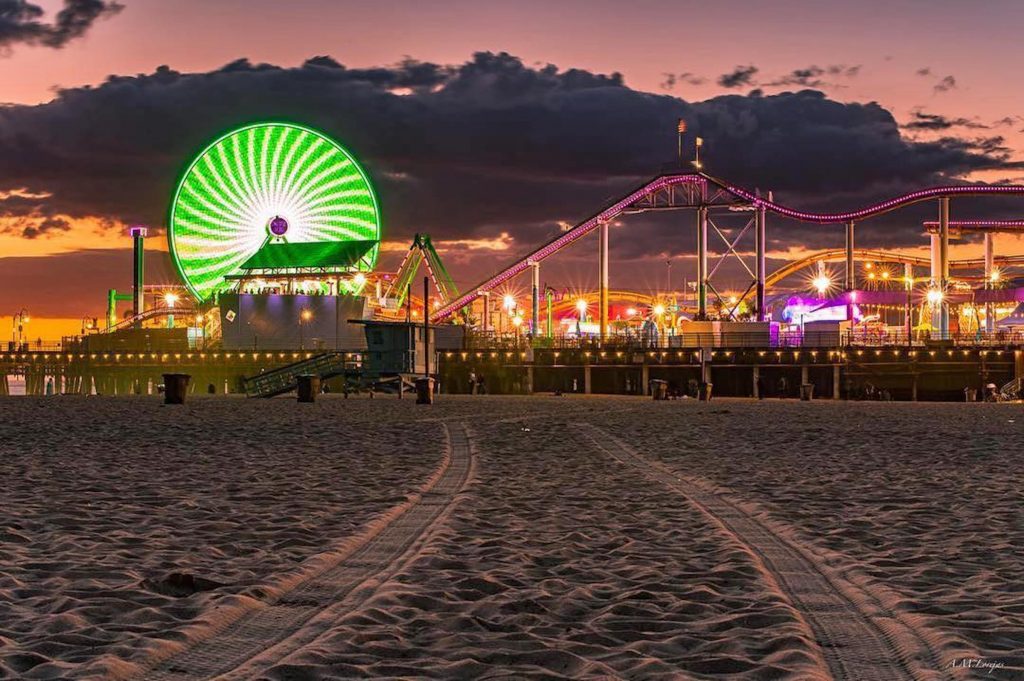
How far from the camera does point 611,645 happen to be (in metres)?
6.39

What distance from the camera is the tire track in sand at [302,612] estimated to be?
233 inches

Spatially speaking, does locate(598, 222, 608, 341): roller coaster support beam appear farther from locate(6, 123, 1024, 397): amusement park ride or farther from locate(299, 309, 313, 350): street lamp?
locate(299, 309, 313, 350): street lamp

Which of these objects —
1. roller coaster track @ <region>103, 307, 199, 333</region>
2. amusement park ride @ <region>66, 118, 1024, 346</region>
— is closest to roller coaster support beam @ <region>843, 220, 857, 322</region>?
amusement park ride @ <region>66, 118, 1024, 346</region>

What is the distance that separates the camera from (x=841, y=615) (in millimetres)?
7148

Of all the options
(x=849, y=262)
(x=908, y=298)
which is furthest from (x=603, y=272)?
(x=908, y=298)

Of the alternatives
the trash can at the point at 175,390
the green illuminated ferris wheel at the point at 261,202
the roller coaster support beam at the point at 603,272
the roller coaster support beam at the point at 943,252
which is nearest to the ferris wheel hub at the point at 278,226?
the green illuminated ferris wheel at the point at 261,202

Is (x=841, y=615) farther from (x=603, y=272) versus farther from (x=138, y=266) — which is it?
(x=138, y=266)

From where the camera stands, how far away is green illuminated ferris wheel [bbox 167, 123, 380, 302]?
91.1m

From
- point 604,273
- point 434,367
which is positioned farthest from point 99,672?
point 604,273

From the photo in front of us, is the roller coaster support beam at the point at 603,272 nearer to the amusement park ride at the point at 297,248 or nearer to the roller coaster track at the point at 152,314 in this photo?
the amusement park ride at the point at 297,248

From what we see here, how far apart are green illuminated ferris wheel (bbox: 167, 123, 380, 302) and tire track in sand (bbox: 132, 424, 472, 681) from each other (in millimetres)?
81725

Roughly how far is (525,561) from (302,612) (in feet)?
8.13

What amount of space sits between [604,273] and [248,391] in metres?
34.7

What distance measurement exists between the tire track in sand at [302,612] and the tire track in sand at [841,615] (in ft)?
10.2
